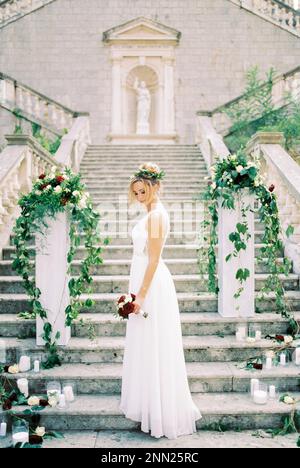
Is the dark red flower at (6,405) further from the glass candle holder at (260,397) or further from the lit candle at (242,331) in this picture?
the lit candle at (242,331)

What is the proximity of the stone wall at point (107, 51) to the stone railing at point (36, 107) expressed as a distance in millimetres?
2263

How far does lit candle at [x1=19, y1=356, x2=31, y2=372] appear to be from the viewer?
4.17 m

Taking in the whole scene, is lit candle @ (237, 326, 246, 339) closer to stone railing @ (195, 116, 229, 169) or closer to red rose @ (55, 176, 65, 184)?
red rose @ (55, 176, 65, 184)

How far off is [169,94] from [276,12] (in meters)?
4.02

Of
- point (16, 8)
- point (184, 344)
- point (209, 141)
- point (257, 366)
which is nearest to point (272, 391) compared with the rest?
point (257, 366)

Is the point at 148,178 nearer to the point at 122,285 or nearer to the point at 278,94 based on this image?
the point at 122,285

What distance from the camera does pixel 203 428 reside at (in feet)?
12.3

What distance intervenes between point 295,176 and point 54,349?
11.9ft

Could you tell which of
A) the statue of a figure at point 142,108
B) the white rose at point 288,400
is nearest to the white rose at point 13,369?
the white rose at point 288,400

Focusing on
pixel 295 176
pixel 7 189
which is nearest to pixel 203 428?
pixel 295 176

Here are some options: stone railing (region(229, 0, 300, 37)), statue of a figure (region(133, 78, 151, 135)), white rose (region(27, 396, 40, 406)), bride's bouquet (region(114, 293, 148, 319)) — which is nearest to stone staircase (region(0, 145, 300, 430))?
white rose (region(27, 396, 40, 406))

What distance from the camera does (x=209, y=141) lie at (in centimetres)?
1000

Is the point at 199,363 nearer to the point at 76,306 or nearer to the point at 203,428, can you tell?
the point at 203,428

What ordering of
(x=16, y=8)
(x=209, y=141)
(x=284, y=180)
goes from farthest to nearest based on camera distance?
(x=16, y=8) → (x=209, y=141) → (x=284, y=180)
